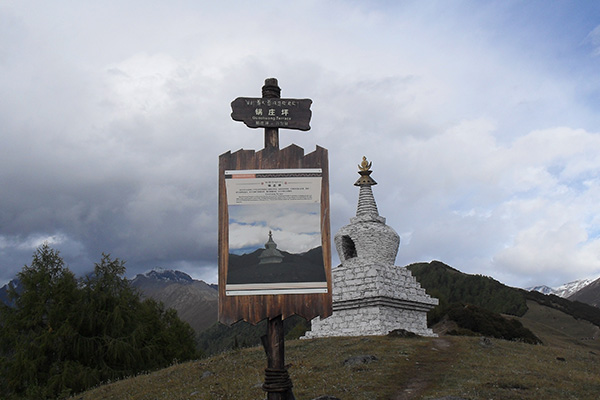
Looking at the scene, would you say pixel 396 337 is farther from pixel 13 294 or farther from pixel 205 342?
pixel 205 342

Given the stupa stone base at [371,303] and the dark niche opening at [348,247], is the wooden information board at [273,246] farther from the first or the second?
the dark niche opening at [348,247]

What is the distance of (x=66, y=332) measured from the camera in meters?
29.6

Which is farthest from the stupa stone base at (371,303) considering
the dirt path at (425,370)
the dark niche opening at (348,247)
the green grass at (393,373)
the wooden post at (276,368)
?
the wooden post at (276,368)

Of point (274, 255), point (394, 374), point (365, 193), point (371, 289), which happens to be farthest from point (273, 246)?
point (365, 193)

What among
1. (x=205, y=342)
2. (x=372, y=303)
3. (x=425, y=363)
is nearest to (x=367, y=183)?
(x=372, y=303)

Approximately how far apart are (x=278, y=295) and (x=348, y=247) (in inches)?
886

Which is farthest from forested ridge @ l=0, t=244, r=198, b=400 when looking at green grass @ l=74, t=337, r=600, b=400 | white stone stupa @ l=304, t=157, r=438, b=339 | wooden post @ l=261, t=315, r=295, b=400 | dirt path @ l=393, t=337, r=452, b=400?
wooden post @ l=261, t=315, r=295, b=400

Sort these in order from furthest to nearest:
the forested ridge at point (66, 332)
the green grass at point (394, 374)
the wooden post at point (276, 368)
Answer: the forested ridge at point (66, 332) < the green grass at point (394, 374) < the wooden post at point (276, 368)

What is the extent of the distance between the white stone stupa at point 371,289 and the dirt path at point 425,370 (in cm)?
424

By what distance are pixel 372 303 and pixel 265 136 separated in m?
17.5

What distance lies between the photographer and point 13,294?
108 feet

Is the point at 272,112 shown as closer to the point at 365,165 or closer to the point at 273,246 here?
the point at 273,246

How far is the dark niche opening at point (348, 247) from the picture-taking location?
32031 mm

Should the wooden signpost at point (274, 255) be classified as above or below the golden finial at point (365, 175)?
below
